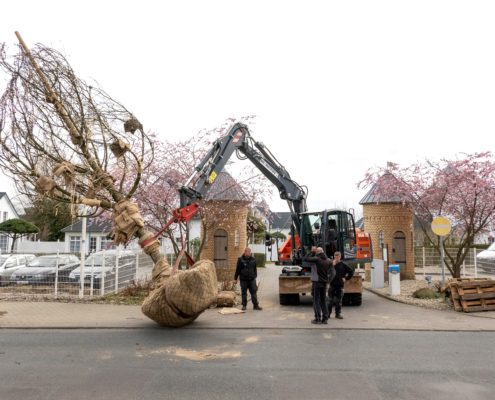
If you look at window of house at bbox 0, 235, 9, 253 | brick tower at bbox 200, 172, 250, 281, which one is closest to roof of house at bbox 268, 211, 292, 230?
brick tower at bbox 200, 172, 250, 281

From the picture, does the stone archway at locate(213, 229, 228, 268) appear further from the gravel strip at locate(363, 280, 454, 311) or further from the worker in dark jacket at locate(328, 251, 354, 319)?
the worker in dark jacket at locate(328, 251, 354, 319)

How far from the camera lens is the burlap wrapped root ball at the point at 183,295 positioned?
8148mm

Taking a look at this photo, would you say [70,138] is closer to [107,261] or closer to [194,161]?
[107,261]

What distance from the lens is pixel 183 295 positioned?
8297 mm

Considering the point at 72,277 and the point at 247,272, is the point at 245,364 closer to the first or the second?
the point at 247,272

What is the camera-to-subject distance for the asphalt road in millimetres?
5430

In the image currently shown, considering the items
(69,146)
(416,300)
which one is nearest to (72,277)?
(69,146)

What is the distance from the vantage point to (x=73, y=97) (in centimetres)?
962

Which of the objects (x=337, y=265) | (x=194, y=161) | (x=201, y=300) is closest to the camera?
(x=201, y=300)

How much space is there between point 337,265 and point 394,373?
5139mm

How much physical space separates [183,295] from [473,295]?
8.02 meters

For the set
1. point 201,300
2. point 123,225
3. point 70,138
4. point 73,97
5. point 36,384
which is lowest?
point 36,384

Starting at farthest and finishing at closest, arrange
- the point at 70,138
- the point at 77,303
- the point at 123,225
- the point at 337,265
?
the point at 77,303 → the point at 337,265 → the point at 70,138 → the point at 123,225

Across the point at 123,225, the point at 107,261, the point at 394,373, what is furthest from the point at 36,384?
the point at 107,261
